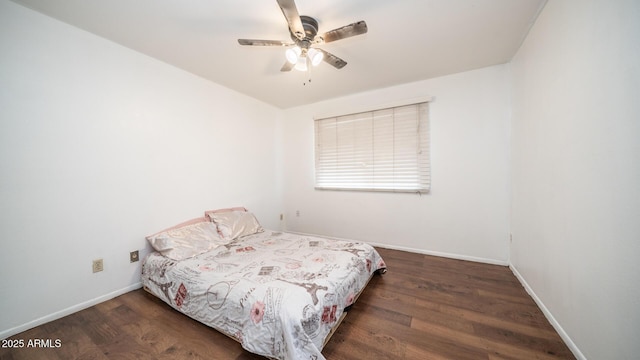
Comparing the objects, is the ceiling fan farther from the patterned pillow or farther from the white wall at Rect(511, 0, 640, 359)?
the patterned pillow

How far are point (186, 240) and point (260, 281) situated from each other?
3.91ft

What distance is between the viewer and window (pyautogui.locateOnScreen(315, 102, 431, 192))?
2.97 meters

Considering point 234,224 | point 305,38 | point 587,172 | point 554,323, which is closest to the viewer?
point 587,172

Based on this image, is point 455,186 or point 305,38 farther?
point 455,186

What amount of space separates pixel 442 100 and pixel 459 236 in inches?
72.1

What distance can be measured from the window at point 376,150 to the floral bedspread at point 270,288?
1.33 metres

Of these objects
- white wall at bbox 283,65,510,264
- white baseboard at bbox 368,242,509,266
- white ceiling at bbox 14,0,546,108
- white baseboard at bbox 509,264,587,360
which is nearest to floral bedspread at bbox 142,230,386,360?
white baseboard at bbox 368,242,509,266

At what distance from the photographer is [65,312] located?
177 cm

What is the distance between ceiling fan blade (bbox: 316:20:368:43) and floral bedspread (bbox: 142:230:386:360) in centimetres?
184

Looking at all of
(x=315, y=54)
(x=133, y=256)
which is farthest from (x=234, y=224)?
(x=315, y=54)

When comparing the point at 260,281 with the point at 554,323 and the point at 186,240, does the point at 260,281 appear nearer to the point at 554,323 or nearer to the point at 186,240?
the point at 186,240

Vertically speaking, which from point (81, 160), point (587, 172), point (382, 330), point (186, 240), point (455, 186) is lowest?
point (382, 330)

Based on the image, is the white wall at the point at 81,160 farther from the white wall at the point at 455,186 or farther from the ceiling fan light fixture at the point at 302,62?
the white wall at the point at 455,186

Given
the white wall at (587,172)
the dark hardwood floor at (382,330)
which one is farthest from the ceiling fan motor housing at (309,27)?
the dark hardwood floor at (382,330)
